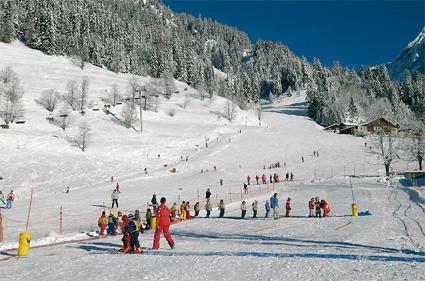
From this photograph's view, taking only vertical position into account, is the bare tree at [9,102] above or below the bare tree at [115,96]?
below

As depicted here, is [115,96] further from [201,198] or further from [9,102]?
[201,198]

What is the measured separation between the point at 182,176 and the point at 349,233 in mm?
34761

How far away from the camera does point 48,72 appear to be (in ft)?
374

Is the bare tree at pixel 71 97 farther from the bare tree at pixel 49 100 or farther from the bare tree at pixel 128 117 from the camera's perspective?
the bare tree at pixel 128 117

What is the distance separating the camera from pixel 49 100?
86188 mm

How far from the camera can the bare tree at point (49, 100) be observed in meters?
85.0

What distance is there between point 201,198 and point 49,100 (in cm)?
6160

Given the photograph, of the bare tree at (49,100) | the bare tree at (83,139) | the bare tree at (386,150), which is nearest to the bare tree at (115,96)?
the bare tree at (49,100)

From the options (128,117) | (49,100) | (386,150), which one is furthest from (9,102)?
(386,150)

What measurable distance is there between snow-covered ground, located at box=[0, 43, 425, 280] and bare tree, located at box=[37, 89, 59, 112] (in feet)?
7.17

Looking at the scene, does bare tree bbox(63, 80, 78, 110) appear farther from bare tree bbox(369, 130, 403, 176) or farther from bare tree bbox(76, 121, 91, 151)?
bare tree bbox(369, 130, 403, 176)

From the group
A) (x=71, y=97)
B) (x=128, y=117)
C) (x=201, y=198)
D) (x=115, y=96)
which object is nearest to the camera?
(x=201, y=198)

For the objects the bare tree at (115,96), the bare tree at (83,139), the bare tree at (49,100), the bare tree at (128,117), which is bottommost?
the bare tree at (83,139)

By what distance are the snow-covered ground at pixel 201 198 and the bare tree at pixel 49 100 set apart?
7.17ft
